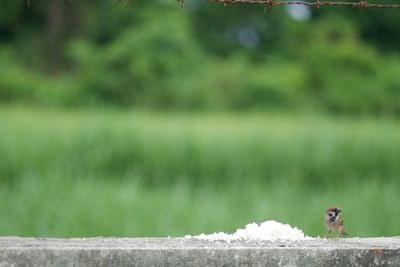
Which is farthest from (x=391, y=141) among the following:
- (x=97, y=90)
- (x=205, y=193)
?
(x=97, y=90)

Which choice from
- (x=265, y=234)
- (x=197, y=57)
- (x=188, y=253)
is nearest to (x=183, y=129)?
(x=197, y=57)

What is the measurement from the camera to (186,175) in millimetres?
9281

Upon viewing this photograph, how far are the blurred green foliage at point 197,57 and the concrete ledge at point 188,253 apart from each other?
12.1 m

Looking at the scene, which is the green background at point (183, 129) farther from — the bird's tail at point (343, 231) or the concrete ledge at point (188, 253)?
the concrete ledge at point (188, 253)

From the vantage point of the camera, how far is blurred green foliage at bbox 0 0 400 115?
15266 mm

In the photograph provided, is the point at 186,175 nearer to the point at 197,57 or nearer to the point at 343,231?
the point at 343,231

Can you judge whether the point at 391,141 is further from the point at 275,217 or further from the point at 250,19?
the point at 250,19

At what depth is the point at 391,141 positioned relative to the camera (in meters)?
10.1

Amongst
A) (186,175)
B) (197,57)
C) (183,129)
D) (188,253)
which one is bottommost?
(186,175)

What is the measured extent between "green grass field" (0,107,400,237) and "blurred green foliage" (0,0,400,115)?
410 centimetres

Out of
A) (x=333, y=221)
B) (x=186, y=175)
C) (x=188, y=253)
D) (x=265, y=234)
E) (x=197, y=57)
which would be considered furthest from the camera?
(x=197, y=57)

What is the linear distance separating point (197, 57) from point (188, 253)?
13.5 metres

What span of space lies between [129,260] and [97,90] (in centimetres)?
1302

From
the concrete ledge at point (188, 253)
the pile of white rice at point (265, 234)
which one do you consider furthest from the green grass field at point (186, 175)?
the concrete ledge at point (188, 253)
